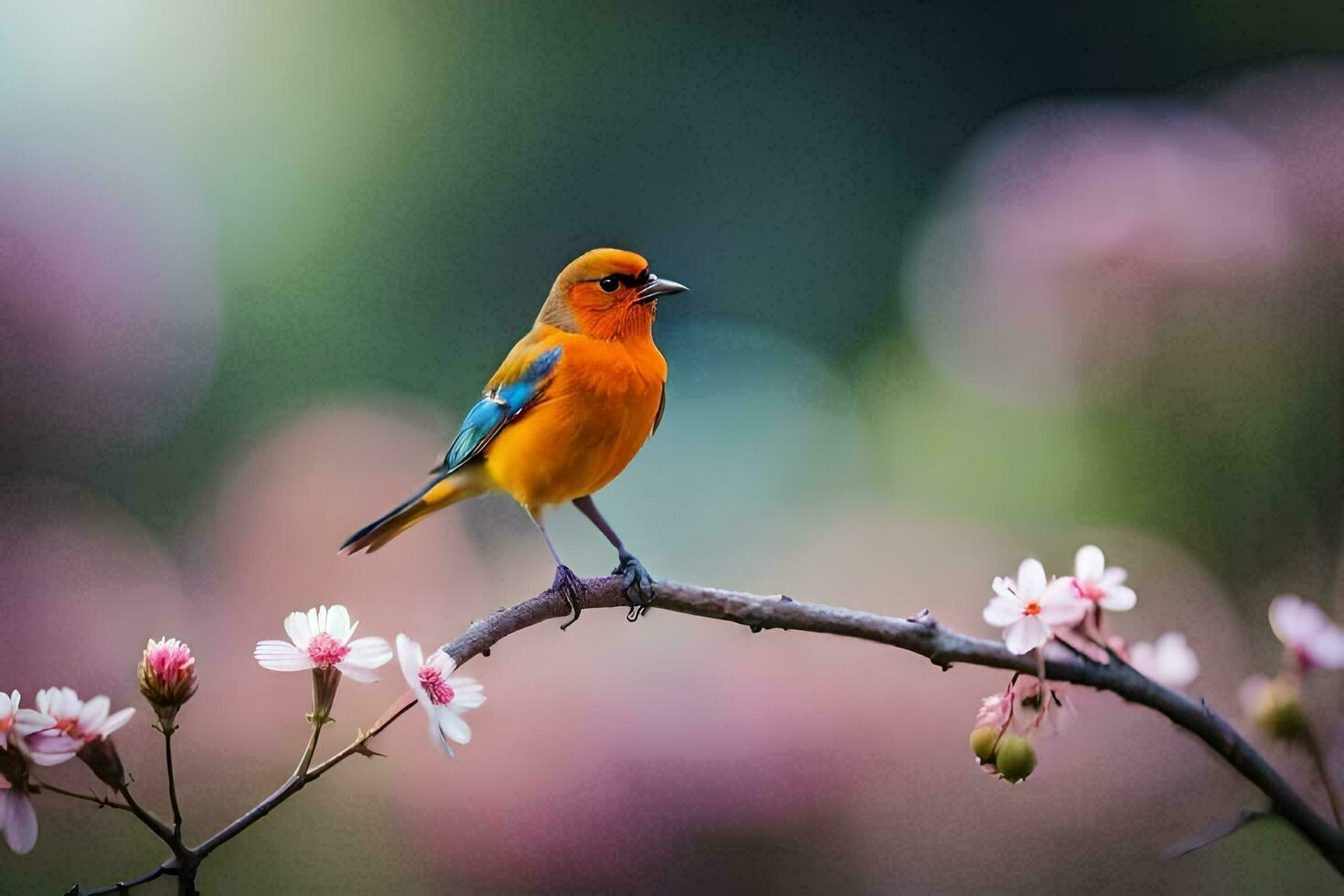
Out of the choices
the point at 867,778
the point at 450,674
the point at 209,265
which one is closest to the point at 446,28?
the point at 209,265

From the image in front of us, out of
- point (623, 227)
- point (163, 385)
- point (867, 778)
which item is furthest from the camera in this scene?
point (623, 227)

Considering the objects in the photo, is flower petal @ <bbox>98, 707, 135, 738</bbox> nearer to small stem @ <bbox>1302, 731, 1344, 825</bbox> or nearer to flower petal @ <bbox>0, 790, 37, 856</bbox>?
flower petal @ <bbox>0, 790, 37, 856</bbox>

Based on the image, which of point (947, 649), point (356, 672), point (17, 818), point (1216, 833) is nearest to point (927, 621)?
point (947, 649)

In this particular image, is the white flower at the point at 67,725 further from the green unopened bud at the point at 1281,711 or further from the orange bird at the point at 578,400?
the green unopened bud at the point at 1281,711

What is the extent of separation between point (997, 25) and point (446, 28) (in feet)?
2.73

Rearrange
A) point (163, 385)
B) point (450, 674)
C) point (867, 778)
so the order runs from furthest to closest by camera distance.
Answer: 1. point (163, 385)
2. point (867, 778)
3. point (450, 674)

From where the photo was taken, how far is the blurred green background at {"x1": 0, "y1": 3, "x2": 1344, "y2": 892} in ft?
3.38

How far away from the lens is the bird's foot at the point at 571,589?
540 millimetres

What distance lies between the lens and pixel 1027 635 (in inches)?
16.6

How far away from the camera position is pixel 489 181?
1.54 meters

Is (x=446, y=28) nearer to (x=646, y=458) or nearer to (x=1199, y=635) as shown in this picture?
(x=646, y=458)

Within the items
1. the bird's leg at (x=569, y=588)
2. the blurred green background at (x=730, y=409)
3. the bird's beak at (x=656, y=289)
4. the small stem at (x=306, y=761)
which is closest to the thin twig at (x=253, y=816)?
the small stem at (x=306, y=761)

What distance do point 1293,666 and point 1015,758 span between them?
0.13 metres

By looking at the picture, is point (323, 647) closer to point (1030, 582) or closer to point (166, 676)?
point (166, 676)
